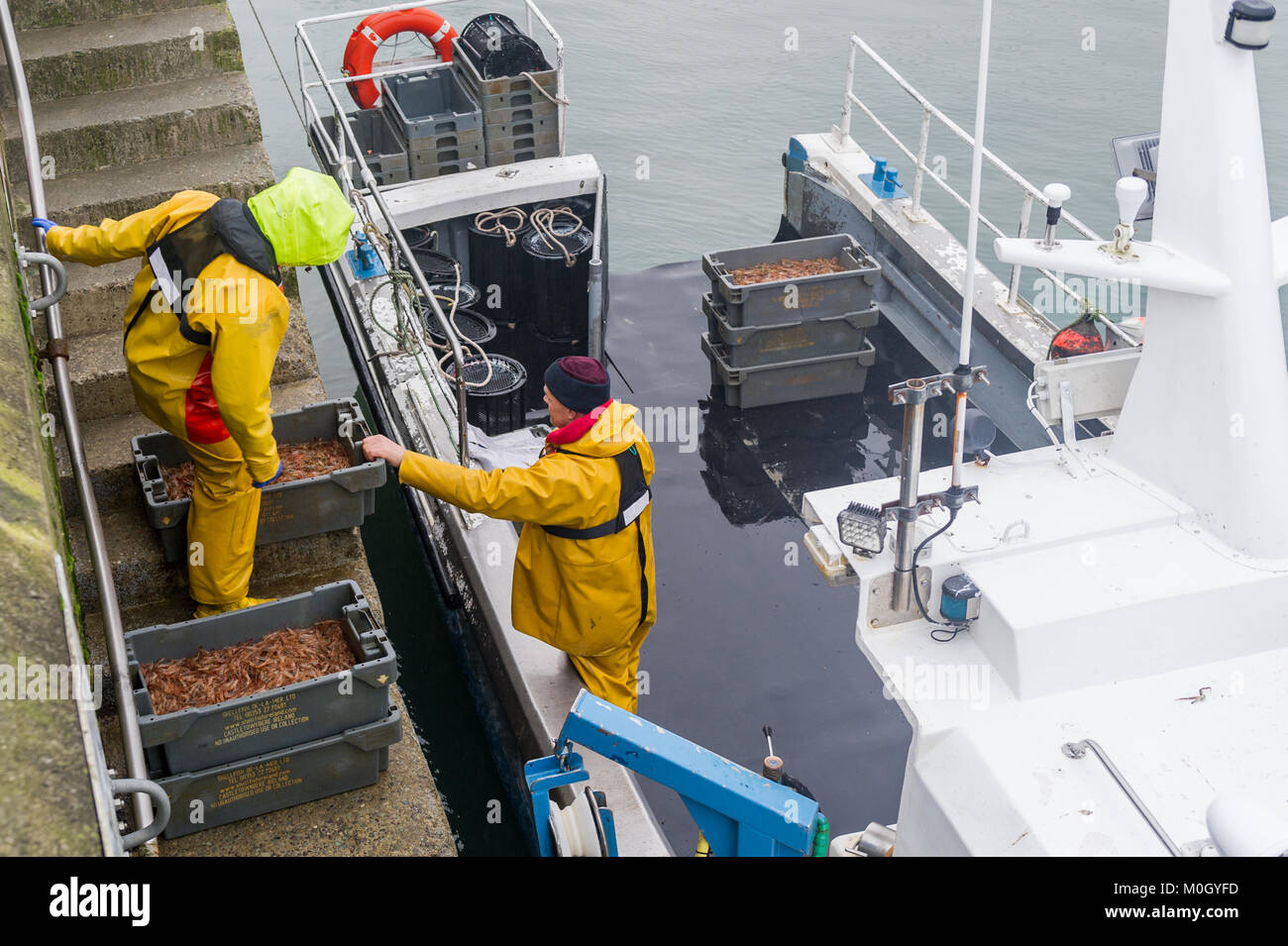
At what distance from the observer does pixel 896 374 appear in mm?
7125

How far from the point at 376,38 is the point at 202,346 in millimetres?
5482

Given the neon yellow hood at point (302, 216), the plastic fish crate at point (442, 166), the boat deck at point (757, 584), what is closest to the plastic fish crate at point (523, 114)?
the plastic fish crate at point (442, 166)

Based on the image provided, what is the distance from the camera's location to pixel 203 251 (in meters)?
3.74

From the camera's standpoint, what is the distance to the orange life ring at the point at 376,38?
8.52 meters

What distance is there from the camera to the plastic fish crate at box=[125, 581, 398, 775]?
3.35m

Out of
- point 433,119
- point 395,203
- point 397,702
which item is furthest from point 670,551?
point 433,119

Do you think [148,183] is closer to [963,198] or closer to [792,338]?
[792,338]

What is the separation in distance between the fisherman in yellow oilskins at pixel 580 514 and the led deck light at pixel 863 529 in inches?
32.1

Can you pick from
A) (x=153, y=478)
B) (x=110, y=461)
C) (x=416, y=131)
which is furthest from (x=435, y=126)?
(x=153, y=478)

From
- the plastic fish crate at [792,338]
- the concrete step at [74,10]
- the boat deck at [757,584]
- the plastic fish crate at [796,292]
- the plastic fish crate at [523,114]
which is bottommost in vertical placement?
the boat deck at [757,584]

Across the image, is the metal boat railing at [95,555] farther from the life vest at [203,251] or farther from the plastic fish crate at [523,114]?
the plastic fish crate at [523,114]

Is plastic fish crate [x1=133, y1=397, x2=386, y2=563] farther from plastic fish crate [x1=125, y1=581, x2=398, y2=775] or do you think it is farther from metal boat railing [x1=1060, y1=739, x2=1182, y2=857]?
metal boat railing [x1=1060, y1=739, x2=1182, y2=857]

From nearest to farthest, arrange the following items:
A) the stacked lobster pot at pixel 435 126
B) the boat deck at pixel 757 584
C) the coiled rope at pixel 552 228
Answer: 1. the boat deck at pixel 757 584
2. the coiled rope at pixel 552 228
3. the stacked lobster pot at pixel 435 126

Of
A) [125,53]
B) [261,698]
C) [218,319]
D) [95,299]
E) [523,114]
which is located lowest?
[261,698]
